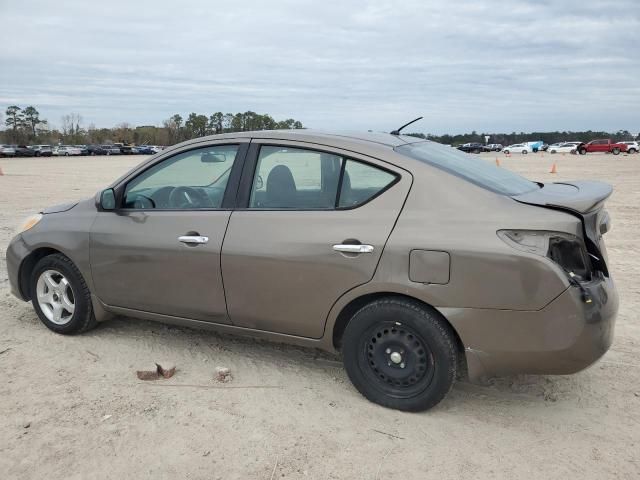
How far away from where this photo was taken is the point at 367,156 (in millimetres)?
3465

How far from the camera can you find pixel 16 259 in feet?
15.2

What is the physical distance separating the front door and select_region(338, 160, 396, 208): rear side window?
0.81m

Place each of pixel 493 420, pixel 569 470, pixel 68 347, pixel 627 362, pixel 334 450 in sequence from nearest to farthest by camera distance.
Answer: pixel 569 470 < pixel 334 450 < pixel 493 420 < pixel 627 362 < pixel 68 347

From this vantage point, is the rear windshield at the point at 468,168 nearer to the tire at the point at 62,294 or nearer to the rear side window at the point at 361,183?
the rear side window at the point at 361,183

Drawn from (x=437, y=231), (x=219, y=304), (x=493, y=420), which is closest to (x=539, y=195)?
(x=437, y=231)

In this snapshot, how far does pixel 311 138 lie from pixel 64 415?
2279 millimetres

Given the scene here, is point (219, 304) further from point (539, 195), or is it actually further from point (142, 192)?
point (539, 195)

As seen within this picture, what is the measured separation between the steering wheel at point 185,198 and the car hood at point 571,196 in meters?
2.16

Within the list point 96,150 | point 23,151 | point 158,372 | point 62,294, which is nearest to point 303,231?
point 158,372

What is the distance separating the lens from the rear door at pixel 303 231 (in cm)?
331

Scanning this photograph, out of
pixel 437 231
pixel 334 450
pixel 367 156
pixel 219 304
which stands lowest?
pixel 334 450

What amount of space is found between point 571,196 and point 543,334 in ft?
2.82

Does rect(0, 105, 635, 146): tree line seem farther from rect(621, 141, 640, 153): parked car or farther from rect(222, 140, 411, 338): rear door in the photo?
rect(222, 140, 411, 338): rear door

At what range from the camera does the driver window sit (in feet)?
13.0
